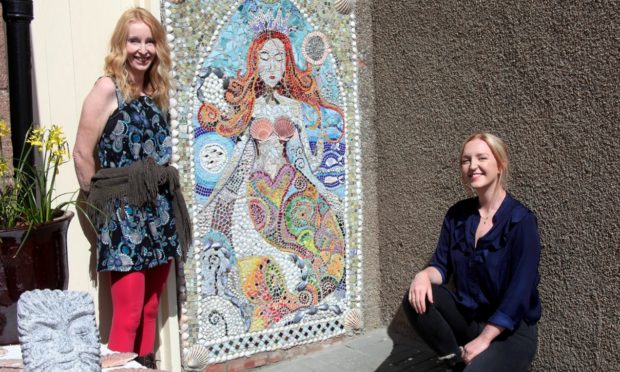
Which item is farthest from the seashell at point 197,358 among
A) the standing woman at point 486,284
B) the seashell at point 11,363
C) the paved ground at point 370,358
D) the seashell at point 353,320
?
the seashell at point 11,363

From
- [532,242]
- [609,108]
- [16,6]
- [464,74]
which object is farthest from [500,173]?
[16,6]

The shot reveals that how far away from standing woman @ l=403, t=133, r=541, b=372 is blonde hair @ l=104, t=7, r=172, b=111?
145cm

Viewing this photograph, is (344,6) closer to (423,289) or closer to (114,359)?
(423,289)

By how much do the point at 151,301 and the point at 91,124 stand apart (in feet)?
2.96

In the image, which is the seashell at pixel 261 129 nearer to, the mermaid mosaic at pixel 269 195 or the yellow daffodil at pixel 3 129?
the mermaid mosaic at pixel 269 195

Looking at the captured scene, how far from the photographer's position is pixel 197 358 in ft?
12.0

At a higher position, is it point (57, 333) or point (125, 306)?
point (57, 333)

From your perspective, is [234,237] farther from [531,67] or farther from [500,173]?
[531,67]

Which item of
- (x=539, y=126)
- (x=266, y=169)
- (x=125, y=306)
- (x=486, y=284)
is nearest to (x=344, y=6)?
(x=266, y=169)

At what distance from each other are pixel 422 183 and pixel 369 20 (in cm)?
110

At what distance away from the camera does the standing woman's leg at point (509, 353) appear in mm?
2748

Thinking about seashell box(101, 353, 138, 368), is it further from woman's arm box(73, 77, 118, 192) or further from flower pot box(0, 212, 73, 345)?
woman's arm box(73, 77, 118, 192)

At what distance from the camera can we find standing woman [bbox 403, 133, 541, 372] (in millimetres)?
2811

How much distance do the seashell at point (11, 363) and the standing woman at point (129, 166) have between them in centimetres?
84
